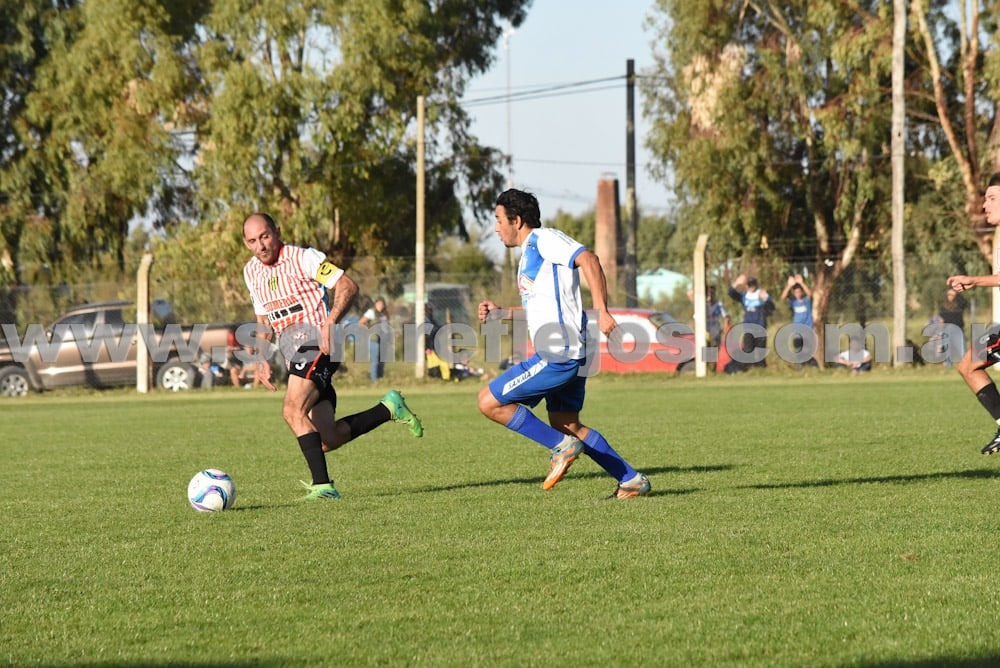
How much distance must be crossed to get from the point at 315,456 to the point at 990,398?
197 inches

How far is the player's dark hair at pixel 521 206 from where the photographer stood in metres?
8.41

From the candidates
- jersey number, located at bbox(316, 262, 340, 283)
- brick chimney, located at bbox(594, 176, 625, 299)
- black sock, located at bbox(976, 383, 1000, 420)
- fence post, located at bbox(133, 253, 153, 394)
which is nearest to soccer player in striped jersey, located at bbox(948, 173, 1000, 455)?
black sock, located at bbox(976, 383, 1000, 420)

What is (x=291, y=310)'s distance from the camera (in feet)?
30.1

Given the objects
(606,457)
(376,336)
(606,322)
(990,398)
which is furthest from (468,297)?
(606,322)

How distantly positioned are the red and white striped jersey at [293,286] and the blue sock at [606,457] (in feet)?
6.53

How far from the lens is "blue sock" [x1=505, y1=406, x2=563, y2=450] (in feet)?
28.4

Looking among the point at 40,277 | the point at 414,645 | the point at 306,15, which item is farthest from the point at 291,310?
the point at 40,277

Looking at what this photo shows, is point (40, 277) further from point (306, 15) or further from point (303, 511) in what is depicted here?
point (303, 511)

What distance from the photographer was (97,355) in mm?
25750

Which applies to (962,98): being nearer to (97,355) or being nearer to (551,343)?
(97,355)

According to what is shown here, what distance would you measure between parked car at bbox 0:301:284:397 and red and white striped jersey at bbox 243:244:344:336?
16.8 m

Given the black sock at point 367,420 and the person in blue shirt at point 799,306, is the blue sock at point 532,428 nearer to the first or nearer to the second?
the black sock at point 367,420

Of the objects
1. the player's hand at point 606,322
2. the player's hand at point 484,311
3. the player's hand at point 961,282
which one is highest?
the player's hand at point 961,282

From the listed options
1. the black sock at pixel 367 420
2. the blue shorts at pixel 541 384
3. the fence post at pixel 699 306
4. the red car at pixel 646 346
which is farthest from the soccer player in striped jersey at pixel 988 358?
the red car at pixel 646 346
